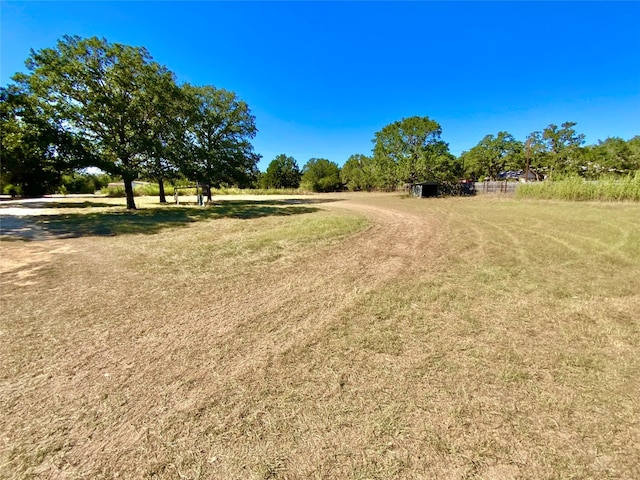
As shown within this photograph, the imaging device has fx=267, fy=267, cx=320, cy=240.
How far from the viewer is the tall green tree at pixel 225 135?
2202 cm

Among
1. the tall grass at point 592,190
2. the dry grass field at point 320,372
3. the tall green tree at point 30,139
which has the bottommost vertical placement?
the dry grass field at point 320,372

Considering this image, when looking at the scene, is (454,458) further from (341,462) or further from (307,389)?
(307,389)

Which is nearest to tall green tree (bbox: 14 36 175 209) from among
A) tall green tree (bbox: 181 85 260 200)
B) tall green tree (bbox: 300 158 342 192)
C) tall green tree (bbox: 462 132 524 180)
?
tall green tree (bbox: 181 85 260 200)

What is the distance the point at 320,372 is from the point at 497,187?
3445 cm

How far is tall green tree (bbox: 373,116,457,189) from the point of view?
29578mm

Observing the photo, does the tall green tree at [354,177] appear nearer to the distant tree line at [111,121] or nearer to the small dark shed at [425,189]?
the small dark shed at [425,189]

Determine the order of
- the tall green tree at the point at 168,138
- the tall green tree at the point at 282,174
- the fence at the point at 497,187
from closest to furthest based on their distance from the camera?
the tall green tree at the point at 168,138 → the fence at the point at 497,187 → the tall green tree at the point at 282,174

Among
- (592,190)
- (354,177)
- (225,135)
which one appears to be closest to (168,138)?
(225,135)

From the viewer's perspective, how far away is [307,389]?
2027mm

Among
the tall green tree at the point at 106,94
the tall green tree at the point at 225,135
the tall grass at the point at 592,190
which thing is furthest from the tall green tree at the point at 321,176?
the tall green tree at the point at 106,94

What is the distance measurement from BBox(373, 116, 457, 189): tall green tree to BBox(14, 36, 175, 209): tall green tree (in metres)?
23.8

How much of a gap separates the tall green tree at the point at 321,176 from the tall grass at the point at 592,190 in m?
34.0

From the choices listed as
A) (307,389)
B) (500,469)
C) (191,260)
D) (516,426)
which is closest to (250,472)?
(307,389)

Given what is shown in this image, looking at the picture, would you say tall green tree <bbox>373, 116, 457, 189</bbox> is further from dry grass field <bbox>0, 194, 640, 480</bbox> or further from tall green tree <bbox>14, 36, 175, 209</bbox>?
dry grass field <bbox>0, 194, 640, 480</bbox>
